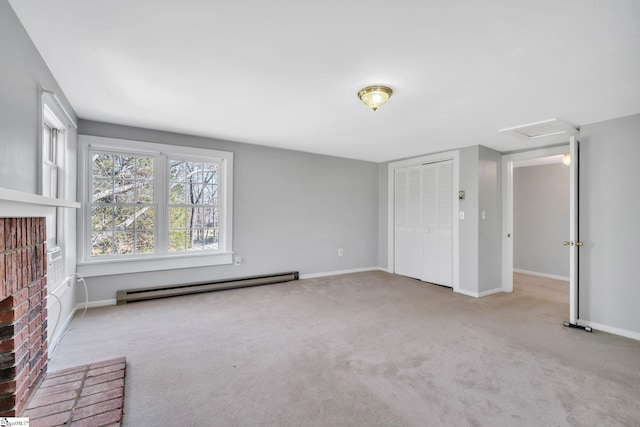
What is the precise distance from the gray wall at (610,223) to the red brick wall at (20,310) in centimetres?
495

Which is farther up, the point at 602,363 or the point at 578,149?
the point at 578,149

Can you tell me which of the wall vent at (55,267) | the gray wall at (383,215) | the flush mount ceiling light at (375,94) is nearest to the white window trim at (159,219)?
the wall vent at (55,267)

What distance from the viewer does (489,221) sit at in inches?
177

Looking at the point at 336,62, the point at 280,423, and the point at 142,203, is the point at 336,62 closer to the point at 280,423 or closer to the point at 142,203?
the point at 280,423

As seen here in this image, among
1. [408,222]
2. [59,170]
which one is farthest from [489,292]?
[59,170]

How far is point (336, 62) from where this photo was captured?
2.10 metres

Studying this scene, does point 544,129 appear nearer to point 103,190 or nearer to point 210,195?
point 210,195

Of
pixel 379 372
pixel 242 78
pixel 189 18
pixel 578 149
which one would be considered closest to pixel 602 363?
pixel 379 372

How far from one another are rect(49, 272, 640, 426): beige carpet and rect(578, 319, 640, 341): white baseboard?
133 millimetres

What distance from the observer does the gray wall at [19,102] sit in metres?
1.59

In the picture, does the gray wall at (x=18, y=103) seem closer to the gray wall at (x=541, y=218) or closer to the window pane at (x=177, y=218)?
the window pane at (x=177, y=218)

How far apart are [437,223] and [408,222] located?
0.64 m

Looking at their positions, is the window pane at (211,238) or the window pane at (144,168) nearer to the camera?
the window pane at (144,168)

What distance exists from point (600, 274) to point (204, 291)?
195 inches
